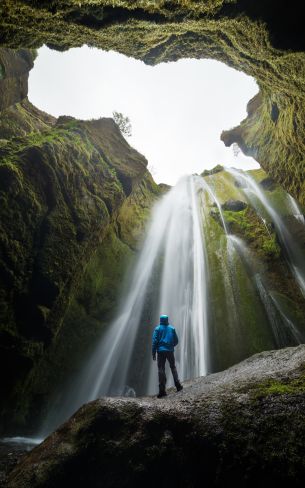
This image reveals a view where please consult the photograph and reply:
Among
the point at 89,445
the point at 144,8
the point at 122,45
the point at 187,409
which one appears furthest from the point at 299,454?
the point at 122,45

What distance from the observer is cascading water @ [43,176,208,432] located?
11.0m

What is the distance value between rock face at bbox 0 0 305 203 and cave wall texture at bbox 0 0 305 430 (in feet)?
0.08

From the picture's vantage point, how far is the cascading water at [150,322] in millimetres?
11039

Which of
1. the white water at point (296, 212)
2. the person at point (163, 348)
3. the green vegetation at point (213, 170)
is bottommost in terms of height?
the person at point (163, 348)

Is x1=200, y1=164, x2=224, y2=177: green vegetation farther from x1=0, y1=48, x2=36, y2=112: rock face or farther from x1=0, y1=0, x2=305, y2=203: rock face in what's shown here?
x1=0, y1=0, x2=305, y2=203: rock face

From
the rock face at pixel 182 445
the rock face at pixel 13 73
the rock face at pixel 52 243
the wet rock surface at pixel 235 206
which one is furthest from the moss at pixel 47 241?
the wet rock surface at pixel 235 206

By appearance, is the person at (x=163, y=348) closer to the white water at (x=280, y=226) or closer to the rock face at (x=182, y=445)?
the rock face at (x=182, y=445)

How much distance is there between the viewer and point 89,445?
3.53 m

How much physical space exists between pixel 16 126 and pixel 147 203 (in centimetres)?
973

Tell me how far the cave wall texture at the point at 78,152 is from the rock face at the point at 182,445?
13.8 ft

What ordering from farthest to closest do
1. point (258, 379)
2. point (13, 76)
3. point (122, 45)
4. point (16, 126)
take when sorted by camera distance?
1. point (16, 126)
2. point (13, 76)
3. point (122, 45)
4. point (258, 379)

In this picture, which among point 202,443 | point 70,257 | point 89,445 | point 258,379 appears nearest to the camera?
point 202,443

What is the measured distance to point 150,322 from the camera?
13.4 metres

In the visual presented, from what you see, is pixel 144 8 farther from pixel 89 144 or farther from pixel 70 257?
pixel 89 144
